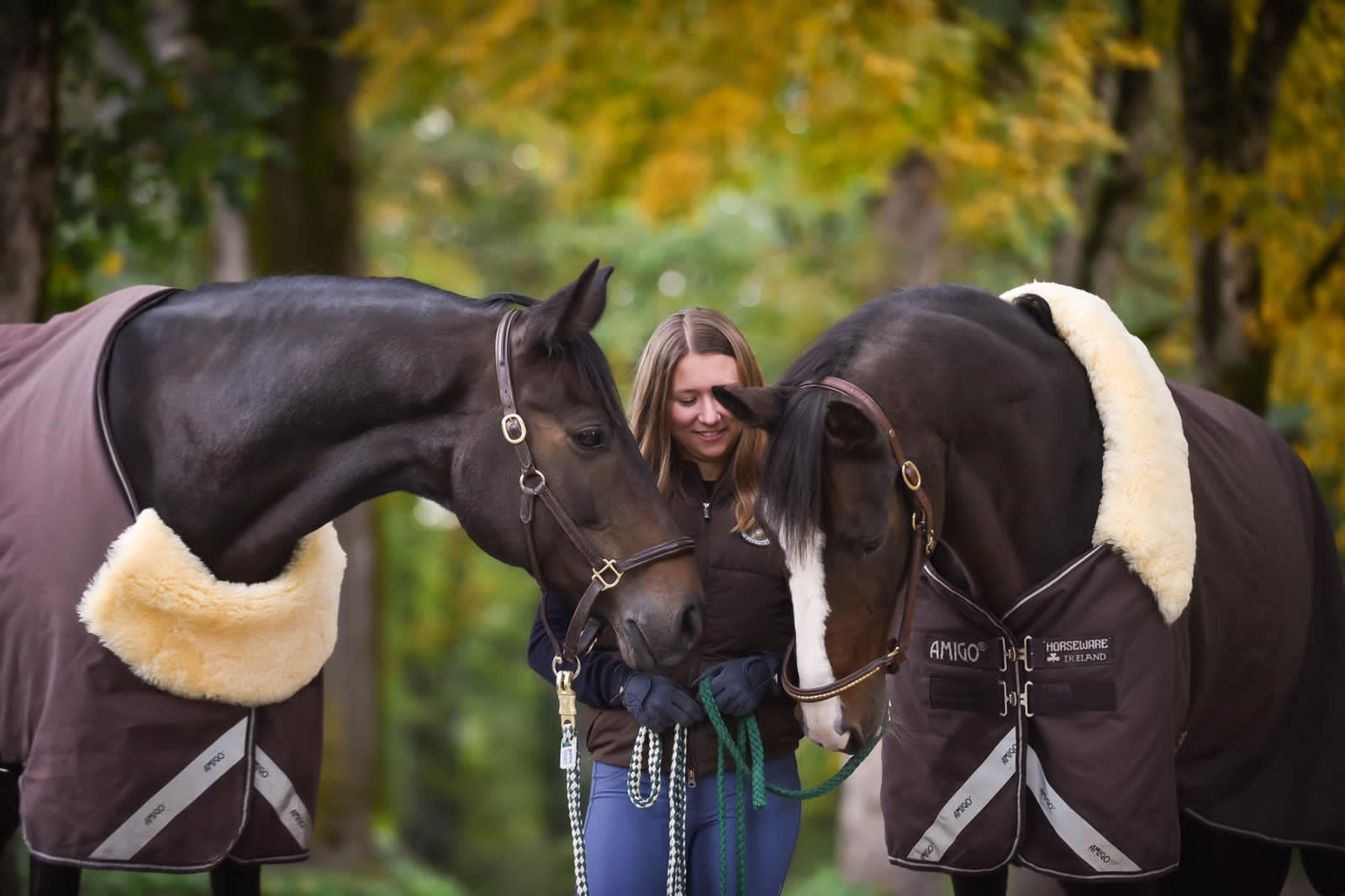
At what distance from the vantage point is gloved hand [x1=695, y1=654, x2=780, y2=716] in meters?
3.18

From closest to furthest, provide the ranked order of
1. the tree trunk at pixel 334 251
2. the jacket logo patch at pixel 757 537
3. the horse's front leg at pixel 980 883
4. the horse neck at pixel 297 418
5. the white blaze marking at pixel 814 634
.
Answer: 1. the white blaze marking at pixel 814 634
2. the horse neck at pixel 297 418
3. the jacket logo patch at pixel 757 537
4. the horse's front leg at pixel 980 883
5. the tree trunk at pixel 334 251

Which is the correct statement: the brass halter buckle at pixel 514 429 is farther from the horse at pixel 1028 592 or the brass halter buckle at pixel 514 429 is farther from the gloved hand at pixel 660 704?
the gloved hand at pixel 660 704

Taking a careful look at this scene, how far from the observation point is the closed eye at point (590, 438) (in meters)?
3.03

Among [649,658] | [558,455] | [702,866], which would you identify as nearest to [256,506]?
[558,455]

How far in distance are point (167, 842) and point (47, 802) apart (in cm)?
27

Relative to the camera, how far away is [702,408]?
3.38m

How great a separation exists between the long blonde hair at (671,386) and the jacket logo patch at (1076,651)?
0.78 m

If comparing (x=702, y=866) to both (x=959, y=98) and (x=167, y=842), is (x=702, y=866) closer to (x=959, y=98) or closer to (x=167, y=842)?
(x=167, y=842)

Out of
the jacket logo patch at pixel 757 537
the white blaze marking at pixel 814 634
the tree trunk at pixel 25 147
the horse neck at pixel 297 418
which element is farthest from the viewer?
the tree trunk at pixel 25 147

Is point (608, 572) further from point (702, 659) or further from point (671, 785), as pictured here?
point (671, 785)

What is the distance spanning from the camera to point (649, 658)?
296 cm

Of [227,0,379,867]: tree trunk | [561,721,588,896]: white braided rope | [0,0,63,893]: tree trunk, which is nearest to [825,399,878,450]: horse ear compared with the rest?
[561,721,588,896]: white braided rope

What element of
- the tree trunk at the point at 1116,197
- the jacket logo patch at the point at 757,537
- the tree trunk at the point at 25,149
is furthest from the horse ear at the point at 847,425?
the tree trunk at the point at 1116,197

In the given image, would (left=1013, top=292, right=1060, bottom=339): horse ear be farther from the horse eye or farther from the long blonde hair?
the horse eye
